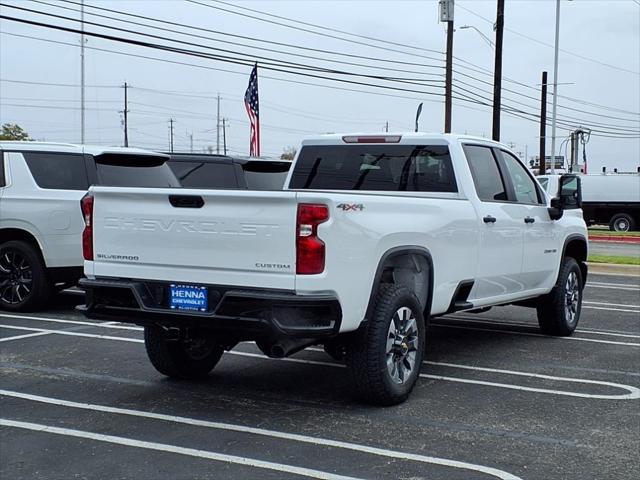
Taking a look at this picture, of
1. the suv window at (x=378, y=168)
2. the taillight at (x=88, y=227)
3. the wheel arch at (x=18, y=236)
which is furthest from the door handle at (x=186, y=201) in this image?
the wheel arch at (x=18, y=236)

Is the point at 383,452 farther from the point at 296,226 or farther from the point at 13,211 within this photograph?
the point at 13,211

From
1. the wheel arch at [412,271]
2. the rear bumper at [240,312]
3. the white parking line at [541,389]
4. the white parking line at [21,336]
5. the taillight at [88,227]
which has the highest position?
the taillight at [88,227]

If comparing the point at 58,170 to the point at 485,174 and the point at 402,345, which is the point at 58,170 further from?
the point at 402,345

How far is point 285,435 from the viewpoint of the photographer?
532 cm

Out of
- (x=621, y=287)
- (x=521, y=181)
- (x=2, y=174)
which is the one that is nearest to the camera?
(x=521, y=181)

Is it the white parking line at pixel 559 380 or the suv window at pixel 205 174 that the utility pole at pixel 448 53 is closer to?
the suv window at pixel 205 174

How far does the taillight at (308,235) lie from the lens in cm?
521

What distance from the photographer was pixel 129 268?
5.83 meters

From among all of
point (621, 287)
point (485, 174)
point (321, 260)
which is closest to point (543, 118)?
point (621, 287)

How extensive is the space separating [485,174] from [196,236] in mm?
3219

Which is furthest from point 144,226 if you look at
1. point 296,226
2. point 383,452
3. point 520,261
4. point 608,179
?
point 608,179

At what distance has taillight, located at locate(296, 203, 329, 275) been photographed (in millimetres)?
5215

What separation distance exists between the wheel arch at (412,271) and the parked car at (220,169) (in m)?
4.60

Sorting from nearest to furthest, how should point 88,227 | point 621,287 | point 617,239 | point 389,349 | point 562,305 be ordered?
1. point 389,349
2. point 88,227
3. point 562,305
4. point 621,287
5. point 617,239
